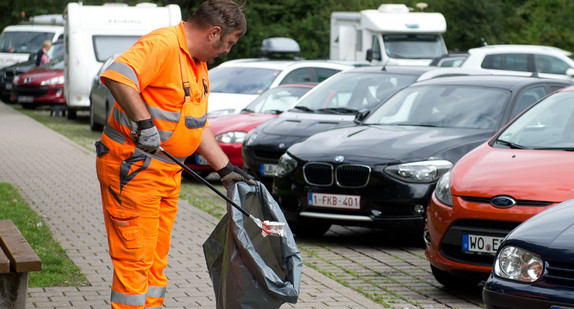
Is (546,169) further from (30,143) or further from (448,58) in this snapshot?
(448,58)

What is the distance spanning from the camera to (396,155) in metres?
8.45

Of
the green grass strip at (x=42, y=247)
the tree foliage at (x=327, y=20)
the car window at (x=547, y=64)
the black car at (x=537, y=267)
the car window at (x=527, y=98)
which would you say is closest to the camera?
the black car at (x=537, y=267)

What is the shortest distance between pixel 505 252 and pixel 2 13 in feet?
175

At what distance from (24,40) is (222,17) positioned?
31183 millimetres

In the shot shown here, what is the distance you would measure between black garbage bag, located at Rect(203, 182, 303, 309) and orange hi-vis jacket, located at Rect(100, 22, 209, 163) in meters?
0.41

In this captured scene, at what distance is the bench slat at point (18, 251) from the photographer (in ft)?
16.6

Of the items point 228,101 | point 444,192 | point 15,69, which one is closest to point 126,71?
point 444,192

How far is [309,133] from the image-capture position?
35.1 feet

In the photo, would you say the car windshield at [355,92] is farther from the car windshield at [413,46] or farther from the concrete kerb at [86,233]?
the car windshield at [413,46]

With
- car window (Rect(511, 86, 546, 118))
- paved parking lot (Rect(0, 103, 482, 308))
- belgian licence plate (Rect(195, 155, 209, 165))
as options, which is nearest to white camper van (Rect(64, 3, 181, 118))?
paved parking lot (Rect(0, 103, 482, 308))

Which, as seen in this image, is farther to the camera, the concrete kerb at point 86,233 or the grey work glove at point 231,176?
the concrete kerb at point 86,233

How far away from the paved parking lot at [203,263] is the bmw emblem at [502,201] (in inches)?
29.0

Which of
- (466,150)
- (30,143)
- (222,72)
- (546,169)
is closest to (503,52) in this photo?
(222,72)

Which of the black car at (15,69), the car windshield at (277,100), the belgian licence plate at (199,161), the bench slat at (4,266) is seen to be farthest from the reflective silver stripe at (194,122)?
the black car at (15,69)
